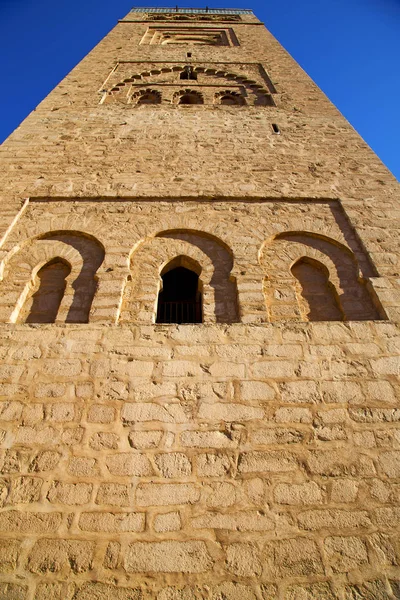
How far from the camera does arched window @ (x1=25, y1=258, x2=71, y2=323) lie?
3.55 m

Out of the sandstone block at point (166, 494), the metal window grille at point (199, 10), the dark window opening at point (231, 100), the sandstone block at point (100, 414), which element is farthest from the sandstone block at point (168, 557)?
the metal window grille at point (199, 10)

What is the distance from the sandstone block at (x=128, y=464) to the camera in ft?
7.83

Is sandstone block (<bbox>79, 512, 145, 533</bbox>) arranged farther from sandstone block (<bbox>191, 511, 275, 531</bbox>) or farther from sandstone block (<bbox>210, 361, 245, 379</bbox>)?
sandstone block (<bbox>210, 361, 245, 379</bbox>)

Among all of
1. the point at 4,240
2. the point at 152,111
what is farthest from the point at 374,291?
the point at 152,111

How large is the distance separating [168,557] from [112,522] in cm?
40

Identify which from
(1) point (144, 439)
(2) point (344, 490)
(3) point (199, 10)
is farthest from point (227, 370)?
(3) point (199, 10)

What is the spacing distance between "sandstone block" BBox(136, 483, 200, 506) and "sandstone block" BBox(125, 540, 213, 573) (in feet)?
0.73

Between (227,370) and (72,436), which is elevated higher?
(227,370)

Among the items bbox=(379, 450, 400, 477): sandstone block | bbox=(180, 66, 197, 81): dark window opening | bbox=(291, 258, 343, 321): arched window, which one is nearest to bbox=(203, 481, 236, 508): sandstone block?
bbox=(379, 450, 400, 477): sandstone block

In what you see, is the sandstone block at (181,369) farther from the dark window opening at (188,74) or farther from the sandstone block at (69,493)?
the dark window opening at (188,74)

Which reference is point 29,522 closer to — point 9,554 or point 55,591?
point 9,554

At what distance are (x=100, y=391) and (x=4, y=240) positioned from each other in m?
2.37

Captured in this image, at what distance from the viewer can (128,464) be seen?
242 centimetres

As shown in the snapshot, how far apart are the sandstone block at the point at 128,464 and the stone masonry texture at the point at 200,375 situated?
0.01 metres
